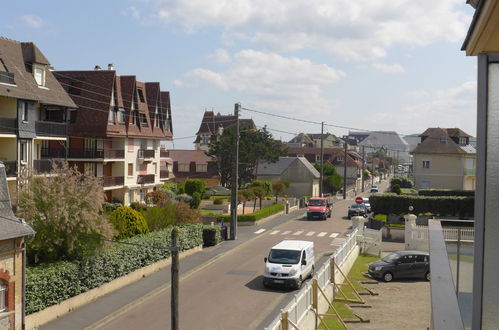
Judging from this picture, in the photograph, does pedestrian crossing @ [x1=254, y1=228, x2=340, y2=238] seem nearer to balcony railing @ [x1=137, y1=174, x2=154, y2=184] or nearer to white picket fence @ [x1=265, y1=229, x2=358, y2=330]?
balcony railing @ [x1=137, y1=174, x2=154, y2=184]

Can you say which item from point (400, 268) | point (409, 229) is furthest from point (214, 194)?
point (400, 268)

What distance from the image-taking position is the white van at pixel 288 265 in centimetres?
2627

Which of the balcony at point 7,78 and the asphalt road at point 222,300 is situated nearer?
the asphalt road at point 222,300

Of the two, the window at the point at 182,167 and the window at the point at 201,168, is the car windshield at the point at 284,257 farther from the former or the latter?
the window at the point at 182,167

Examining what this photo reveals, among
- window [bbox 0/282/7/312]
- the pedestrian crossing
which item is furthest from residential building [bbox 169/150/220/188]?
window [bbox 0/282/7/312]

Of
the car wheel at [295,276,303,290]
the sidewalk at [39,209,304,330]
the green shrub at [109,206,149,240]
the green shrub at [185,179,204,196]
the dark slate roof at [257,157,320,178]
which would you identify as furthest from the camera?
the dark slate roof at [257,157,320,178]

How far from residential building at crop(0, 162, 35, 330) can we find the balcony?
593 inches

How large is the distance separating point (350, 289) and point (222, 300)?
6.42 metres

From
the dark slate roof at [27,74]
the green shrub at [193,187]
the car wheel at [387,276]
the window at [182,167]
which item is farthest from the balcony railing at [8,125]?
the window at [182,167]

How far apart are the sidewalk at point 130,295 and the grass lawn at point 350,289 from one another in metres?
8.30

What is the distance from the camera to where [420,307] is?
78.3 feet

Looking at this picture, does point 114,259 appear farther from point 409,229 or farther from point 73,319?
point 409,229

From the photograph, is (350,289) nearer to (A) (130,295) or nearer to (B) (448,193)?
(A) (130,295)

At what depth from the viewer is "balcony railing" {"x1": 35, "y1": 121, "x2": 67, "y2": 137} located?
121ft
